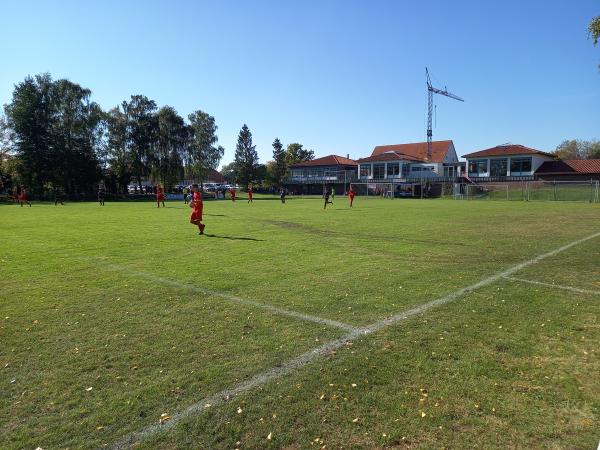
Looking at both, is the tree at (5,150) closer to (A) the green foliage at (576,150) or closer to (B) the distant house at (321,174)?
(B) the distant house at (321,174)

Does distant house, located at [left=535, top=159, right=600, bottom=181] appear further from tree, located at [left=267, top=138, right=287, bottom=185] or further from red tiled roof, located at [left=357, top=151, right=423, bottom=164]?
tree, located at [left=267, top=138, right=287, bottom=185]

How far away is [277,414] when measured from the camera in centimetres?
343

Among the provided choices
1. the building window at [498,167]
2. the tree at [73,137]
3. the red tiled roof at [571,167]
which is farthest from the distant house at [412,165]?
the tree at [73,137]

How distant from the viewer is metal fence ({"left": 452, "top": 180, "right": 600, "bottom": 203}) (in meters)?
43.8

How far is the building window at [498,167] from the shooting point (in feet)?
221

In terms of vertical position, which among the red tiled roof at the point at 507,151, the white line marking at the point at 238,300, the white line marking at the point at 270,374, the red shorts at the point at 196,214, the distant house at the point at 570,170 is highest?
the red tiled roof at the point at 507,151

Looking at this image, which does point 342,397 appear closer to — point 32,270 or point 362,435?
point 362,435

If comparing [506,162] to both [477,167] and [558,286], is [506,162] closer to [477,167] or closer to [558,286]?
[477,167]

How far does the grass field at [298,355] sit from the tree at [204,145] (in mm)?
69971

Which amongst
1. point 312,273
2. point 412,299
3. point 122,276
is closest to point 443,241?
point 312,273

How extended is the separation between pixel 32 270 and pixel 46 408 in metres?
6.38

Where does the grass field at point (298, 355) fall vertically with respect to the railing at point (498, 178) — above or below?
below

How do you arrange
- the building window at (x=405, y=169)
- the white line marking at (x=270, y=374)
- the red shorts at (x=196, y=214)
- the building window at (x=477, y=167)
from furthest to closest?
the building window at (x=405, y=169)
the building window at (x=477, y=167)
the red shorts at (x=196, y=214)
the white line marking at (x=270, y=374)

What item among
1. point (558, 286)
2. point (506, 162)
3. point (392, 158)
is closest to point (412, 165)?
point (392, 158)
